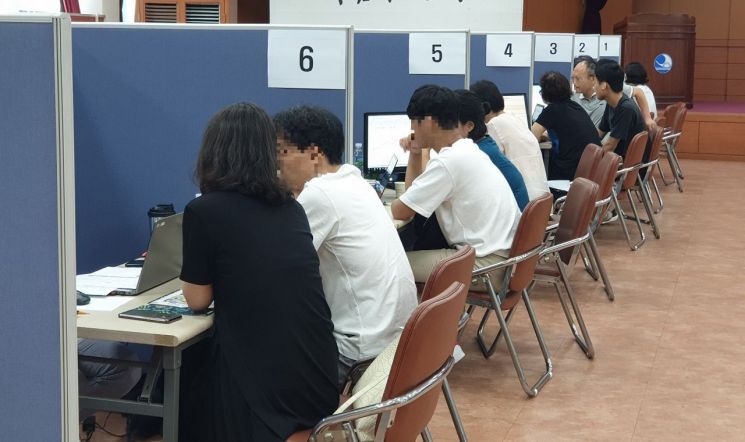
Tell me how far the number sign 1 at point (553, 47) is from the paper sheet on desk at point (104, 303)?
5504 mm

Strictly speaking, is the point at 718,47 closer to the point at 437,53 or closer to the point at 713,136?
the point at 713,136

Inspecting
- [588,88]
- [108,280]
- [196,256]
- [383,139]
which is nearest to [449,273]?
[196,256]

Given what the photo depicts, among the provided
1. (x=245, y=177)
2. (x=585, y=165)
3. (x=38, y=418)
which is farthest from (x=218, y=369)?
(x=585, y=165)

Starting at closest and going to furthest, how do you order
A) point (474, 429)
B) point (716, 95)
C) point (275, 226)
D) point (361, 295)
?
1. point (275, 226)
2. point (361, 295)
3. point (474, 429)
4. point (716, 95)

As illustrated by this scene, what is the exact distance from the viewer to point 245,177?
2.20m

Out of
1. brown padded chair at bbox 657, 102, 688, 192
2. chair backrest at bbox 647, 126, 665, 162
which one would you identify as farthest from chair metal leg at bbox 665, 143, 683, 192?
chair backrest at bbox 647, 126, 665, 162

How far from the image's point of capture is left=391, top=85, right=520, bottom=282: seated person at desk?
3494 mm

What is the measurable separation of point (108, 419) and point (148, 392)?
94 cm

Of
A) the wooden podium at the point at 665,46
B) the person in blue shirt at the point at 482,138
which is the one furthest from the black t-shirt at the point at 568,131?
the wooden podium at the point at 665,46

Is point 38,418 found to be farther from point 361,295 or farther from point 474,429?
point 474,429

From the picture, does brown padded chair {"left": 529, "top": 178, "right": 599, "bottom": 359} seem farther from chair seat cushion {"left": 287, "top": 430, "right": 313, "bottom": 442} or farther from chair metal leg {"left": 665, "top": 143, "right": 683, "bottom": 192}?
chair metal leg {"left": 665, "top": 143, "right": 683, "bottom": 192}

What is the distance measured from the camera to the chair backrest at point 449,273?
236 centimetres

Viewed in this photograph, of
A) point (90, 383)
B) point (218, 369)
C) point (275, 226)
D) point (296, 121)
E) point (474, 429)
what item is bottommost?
point (474, 429)

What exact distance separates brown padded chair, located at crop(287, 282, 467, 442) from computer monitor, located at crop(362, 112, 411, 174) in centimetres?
237
